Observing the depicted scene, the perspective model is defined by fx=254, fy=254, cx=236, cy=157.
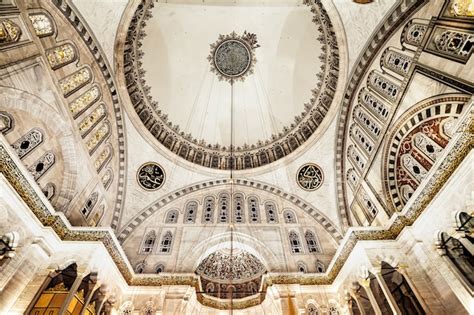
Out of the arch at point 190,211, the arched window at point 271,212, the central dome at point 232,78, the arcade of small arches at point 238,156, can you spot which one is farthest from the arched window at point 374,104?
the arch at point 190,211

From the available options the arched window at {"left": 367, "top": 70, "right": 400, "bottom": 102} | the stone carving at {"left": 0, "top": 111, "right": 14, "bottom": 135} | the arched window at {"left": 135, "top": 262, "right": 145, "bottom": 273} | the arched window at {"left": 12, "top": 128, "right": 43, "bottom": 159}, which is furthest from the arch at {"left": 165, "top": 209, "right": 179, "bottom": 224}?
the arched window at {"left": 367, "top": 70, "right": 400, "bottom": 102}

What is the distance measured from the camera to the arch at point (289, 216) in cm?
1250

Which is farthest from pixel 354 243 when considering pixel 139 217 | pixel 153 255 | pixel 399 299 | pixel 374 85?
pixel 139 217

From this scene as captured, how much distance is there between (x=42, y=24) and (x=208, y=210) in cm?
960

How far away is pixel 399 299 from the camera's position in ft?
26.9

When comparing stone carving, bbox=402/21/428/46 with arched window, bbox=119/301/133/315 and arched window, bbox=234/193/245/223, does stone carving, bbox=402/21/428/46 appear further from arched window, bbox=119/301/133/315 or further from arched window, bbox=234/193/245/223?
arched window, bbox=119/301/133/315

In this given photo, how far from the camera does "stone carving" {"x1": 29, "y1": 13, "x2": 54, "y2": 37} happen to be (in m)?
7.51

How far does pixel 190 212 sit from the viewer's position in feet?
42.1

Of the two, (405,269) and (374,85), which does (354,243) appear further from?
(374,85)

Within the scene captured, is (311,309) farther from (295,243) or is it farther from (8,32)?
(8,32)

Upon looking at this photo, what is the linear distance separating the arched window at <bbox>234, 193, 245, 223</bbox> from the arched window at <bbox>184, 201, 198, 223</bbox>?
2043 millimetres

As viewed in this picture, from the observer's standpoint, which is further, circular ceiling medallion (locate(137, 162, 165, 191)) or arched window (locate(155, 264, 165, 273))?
circular ceiling medallion (locate(137, 162, 165, 191))

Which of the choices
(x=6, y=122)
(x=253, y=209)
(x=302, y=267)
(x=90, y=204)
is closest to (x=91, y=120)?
(x=6, y=122)

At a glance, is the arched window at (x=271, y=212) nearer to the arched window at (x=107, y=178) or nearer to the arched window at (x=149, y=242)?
the arched window at (x=149, y=242)
